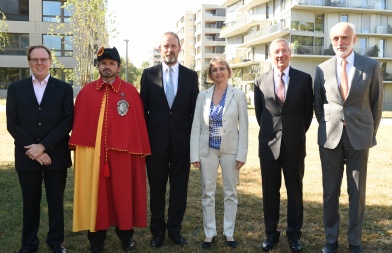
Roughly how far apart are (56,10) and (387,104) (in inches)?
1453

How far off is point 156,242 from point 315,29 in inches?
1712

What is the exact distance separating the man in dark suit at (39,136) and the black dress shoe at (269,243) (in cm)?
236

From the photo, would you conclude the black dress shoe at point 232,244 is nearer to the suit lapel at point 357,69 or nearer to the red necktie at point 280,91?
the red necktie at point 280,91

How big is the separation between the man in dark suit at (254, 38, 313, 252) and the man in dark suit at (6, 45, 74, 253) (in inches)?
91.0

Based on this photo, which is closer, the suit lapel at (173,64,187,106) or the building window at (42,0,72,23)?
the suit lapel at (173,64,187,106)

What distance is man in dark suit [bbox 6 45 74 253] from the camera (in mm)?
4656

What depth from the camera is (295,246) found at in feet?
16.3

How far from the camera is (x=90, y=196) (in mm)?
4805

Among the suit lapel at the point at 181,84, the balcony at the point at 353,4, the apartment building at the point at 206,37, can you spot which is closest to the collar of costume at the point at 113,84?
the suit lapel at the point at 181,84

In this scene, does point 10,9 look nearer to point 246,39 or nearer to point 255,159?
point 246,39

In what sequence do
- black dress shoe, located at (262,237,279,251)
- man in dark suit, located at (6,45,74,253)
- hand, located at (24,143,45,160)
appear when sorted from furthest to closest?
1. black dress shoe, located at (262,237,279,251)
2. man in dark suit, located at (6,45,74,253)
3. hand, located at (24,143,45,160)

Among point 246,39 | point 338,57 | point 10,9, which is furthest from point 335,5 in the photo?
point 338,57

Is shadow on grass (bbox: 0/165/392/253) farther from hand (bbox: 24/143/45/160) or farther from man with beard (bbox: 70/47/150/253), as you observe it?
hand (bbox: 24/143/45/160)

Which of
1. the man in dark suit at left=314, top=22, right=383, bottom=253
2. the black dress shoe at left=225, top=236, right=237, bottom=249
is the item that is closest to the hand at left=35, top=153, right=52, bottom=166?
the black dress shoe at left=225, top=236, right=237, bottom=249
